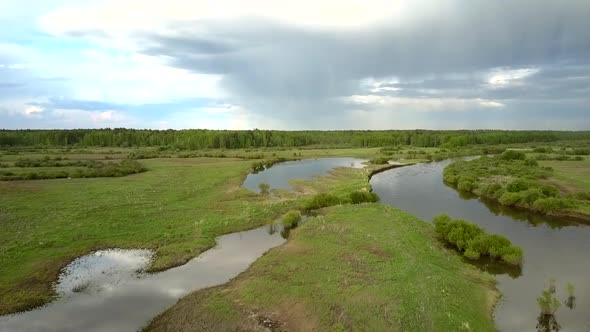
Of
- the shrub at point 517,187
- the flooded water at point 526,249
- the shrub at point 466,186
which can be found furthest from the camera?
the shrub at point 466,186

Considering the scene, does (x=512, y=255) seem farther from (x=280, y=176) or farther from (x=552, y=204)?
(x=280, y=176)

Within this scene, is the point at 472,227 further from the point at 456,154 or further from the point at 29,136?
the point at 29,136

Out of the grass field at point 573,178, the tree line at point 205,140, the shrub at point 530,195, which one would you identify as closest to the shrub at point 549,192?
the shrub at point 530,195

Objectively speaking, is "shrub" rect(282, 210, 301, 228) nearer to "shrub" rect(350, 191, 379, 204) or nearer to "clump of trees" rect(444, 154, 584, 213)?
"shrub" rect(350, 191, 379, 204)

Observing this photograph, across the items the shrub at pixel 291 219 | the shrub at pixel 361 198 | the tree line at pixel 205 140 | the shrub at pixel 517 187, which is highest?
the tree line at pixel 205 140

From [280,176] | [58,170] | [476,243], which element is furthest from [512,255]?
[58,170]

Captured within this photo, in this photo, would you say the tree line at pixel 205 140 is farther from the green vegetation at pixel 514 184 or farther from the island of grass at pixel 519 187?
the island of grass at pixel 519 187
